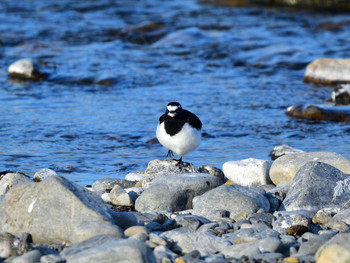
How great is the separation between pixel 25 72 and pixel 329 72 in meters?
5.58

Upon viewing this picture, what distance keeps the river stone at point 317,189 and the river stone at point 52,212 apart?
1.68 m

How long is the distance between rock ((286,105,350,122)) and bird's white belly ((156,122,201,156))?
12.2ft

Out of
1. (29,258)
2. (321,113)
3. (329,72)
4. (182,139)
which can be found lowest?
(321,113)

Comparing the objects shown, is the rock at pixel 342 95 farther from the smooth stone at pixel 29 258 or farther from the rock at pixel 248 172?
the smooth stone at pixel 29 258

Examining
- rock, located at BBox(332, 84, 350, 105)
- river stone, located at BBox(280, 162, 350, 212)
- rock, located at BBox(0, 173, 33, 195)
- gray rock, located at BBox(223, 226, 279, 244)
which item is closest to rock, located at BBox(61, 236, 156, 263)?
gray rock, located at BBox(223, 226, 279, 244)

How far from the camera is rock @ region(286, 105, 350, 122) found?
9.40 metres

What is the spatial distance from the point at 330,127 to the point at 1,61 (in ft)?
24.6

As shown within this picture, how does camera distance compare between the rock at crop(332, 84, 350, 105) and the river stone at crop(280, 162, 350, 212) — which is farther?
the rock at crop(332, 84, 350, 105)

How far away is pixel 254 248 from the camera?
13.8ft

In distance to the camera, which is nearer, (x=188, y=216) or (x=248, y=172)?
(x=188, y=216)

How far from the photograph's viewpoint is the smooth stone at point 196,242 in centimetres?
439

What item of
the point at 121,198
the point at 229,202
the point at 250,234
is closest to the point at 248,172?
the point at 229,202

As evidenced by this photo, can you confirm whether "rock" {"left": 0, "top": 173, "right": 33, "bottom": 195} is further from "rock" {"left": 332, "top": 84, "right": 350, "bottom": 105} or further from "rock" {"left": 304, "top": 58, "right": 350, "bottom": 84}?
"rock" {"left": 304, "top": 58, "right": 350, "bottom": 84}

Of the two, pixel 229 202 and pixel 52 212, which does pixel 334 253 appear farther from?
pixel 52 212
